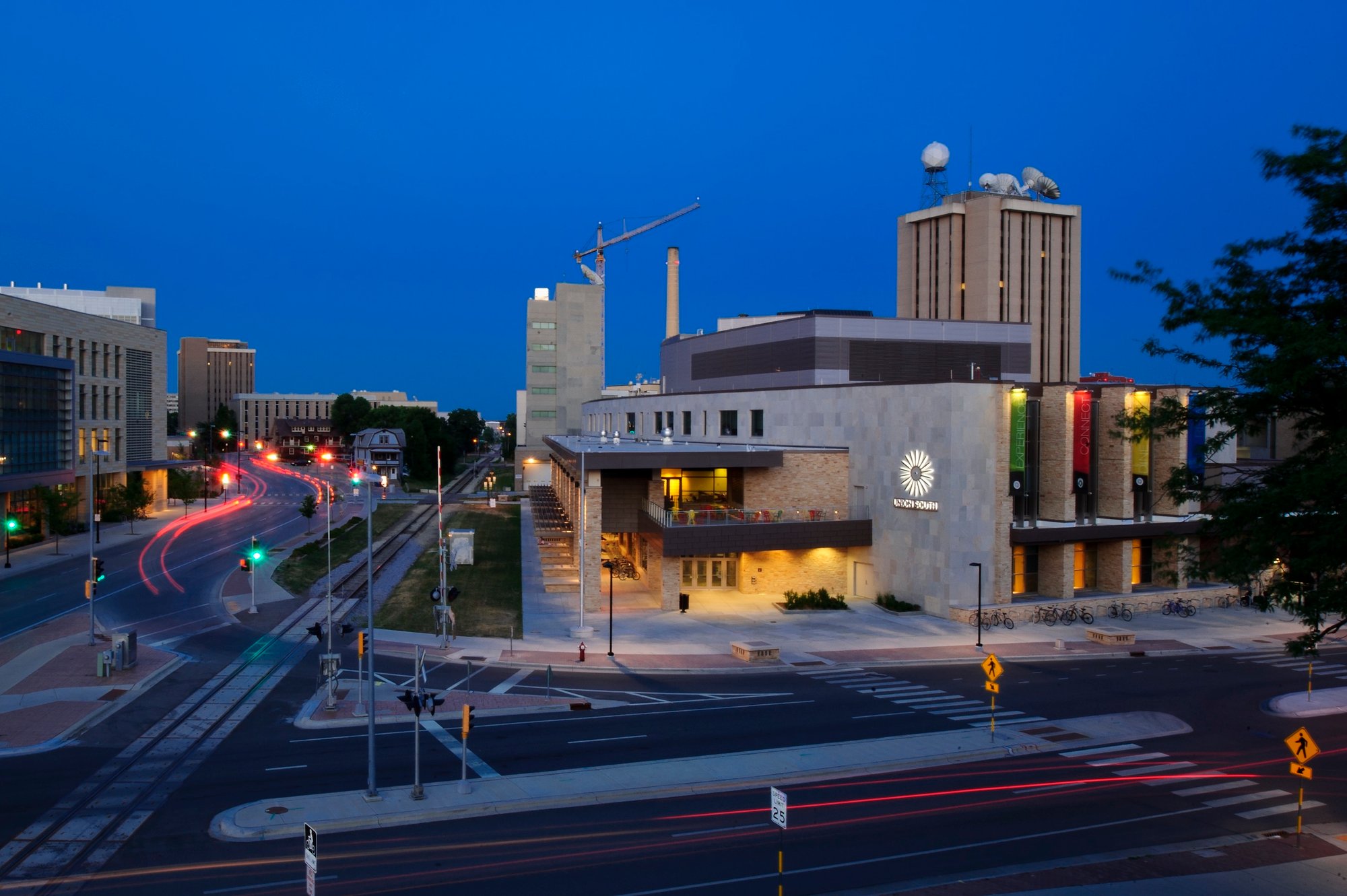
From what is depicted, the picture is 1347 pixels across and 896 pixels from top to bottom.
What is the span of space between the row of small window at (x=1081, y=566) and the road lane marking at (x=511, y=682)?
82.0 feet

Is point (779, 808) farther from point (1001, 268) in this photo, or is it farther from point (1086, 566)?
point (1001, 268)

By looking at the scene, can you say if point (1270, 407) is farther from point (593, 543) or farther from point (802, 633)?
point (593, 543)

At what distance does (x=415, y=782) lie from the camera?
2033 cm

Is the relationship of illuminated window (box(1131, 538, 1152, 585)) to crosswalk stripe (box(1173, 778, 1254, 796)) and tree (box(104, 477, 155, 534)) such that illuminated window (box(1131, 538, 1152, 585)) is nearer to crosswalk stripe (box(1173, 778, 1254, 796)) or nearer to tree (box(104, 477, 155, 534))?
crosswalk stripe (box(1173, 778, 1254, 796))

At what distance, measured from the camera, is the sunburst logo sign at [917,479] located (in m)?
46.1

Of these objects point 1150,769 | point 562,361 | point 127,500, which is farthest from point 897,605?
point 562,361

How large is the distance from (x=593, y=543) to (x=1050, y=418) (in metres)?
24.2

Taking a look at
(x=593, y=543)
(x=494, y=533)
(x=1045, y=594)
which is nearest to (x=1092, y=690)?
(x=1045, y=594)

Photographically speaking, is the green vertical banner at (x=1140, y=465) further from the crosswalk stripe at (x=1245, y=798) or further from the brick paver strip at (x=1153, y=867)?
the brick paver strip at (x=1153, y=867)

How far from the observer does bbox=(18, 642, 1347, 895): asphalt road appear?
671 inches

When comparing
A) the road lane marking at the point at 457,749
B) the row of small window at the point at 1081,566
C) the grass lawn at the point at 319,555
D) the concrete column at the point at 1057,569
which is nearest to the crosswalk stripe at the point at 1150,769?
the road lane marking at the point at 457,749

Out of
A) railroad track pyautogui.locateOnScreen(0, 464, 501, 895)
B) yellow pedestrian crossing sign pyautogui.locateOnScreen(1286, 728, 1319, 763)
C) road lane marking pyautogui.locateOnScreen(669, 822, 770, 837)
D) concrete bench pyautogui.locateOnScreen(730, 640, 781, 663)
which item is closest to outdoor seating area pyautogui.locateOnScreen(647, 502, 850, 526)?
concrete bench pyautogui.locateOnScreen(730, 640, 781, 663)

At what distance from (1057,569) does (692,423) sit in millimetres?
30189

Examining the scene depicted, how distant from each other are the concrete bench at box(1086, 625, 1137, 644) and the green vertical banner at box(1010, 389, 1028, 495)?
7.67 m
